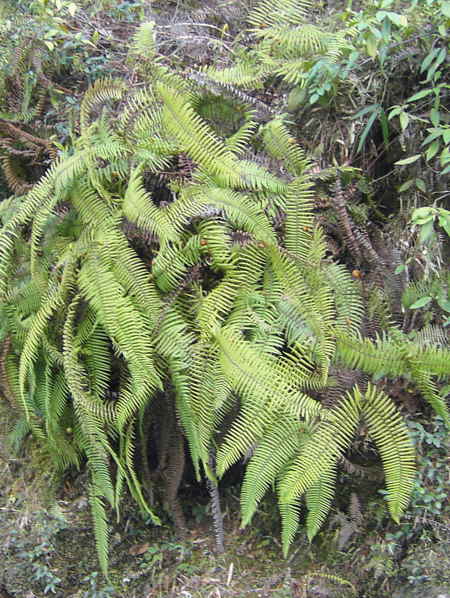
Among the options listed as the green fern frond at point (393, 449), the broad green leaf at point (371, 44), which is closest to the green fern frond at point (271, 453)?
the green fern frond at point (393, 449)

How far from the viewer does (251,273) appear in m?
2.37

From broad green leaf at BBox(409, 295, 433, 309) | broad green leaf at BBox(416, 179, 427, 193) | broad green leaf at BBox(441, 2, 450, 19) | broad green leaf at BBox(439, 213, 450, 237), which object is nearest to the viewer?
broad green leaf at BBox(441, 2, 450, 19)

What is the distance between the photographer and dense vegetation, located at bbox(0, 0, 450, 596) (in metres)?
2.21

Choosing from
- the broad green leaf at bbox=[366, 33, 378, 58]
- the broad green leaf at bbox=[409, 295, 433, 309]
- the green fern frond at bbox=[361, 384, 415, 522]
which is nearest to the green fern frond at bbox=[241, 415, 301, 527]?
the green fern frond at bbox=[361, 384, 415, 522]

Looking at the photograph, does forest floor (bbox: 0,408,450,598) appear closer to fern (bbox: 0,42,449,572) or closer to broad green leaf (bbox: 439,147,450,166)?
fern (bbox: 0,42,449,572)

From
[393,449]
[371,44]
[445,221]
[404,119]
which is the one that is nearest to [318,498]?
[393,449]

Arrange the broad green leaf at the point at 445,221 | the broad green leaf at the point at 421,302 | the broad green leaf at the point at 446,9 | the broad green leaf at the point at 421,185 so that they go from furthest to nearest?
the broad green leaf at the point at 421,185 → the broad green leaf at the point at 421,302 → the broad green leaf at the point at 445,221 → the broad green leaf at the point at 446,9

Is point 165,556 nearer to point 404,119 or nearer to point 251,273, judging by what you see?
point 251,273

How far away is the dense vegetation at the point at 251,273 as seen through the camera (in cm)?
221

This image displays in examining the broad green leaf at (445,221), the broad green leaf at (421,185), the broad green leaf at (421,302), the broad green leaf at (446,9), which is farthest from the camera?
the broad green leaf at (421,185)

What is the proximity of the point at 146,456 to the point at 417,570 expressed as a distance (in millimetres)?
1315

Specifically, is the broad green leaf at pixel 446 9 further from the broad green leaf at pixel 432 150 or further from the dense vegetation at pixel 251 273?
the broad green leaf at pixel 432 150

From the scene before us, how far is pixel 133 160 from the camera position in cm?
254

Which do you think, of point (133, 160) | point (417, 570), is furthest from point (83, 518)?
point (133, 160)
